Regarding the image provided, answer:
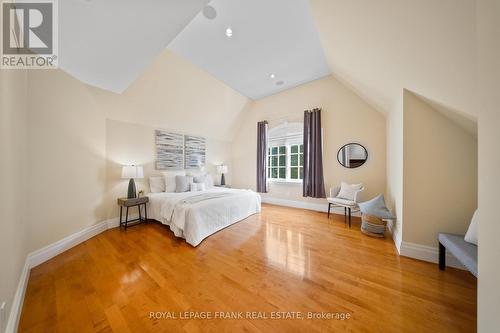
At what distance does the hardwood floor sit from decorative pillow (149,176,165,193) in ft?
4.29

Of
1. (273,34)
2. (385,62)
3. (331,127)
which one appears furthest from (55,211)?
(331,127)

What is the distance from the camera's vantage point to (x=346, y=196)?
3.31m

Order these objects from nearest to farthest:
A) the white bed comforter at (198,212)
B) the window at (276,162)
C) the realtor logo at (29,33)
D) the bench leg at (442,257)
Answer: the realtor logo at (29,33) → the bench leg at (442,257) → the white bed comforter at (198,212) → the window at (276,162)

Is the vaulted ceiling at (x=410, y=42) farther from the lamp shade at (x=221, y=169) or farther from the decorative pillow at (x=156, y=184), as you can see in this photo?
the decorative pillow at (x=156, y=184)

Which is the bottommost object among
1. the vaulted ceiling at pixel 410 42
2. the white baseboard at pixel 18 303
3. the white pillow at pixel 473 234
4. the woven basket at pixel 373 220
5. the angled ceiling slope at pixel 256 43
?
the white baseboard at pixel 18 303

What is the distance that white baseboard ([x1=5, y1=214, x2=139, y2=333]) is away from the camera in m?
1.15

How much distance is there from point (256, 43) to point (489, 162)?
3.04 meters

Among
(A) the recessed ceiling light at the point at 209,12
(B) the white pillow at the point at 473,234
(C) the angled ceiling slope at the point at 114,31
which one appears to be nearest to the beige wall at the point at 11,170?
(C) the angled ceiling slope at the point at 114,31

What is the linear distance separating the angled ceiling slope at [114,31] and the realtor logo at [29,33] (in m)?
0.08

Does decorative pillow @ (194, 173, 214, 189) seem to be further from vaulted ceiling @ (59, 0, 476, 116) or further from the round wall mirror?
the round wall mirror

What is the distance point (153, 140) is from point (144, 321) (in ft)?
10.9

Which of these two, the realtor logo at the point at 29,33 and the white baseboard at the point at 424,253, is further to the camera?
the white baseboard at the point at 424,253

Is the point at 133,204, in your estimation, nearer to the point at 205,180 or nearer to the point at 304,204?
the point at 205,180

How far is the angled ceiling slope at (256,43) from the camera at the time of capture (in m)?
2.13
